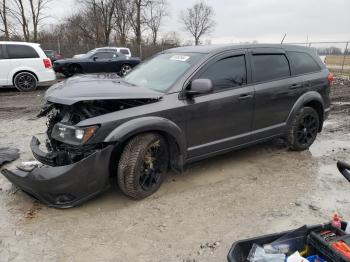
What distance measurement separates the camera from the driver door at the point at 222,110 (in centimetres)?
417

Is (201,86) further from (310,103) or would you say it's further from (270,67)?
(310,103)

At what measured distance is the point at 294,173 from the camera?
Result: 4770 millimetres

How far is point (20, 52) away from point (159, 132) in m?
9.74

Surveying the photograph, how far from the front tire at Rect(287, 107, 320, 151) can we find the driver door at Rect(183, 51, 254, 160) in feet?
3.37

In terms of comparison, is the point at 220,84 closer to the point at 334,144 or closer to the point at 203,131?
the point at 203,131

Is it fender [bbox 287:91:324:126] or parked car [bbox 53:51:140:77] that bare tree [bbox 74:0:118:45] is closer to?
parked car [bbox 53:51:140:77]

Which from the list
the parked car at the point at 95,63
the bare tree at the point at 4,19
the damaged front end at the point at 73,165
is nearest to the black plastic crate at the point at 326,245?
the damaged front end at the point at 73,165

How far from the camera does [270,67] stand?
4.98 metres

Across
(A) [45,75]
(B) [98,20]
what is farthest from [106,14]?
(A) [45,75]

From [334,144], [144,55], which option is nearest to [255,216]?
[334,144]

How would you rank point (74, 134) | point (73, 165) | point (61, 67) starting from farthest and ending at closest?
point (61, 67)
point (74, 134)
point (73, 165)

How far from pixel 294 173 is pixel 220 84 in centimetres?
166

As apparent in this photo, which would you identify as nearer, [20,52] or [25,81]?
[20,52]

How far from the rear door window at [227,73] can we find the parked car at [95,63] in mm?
11691
